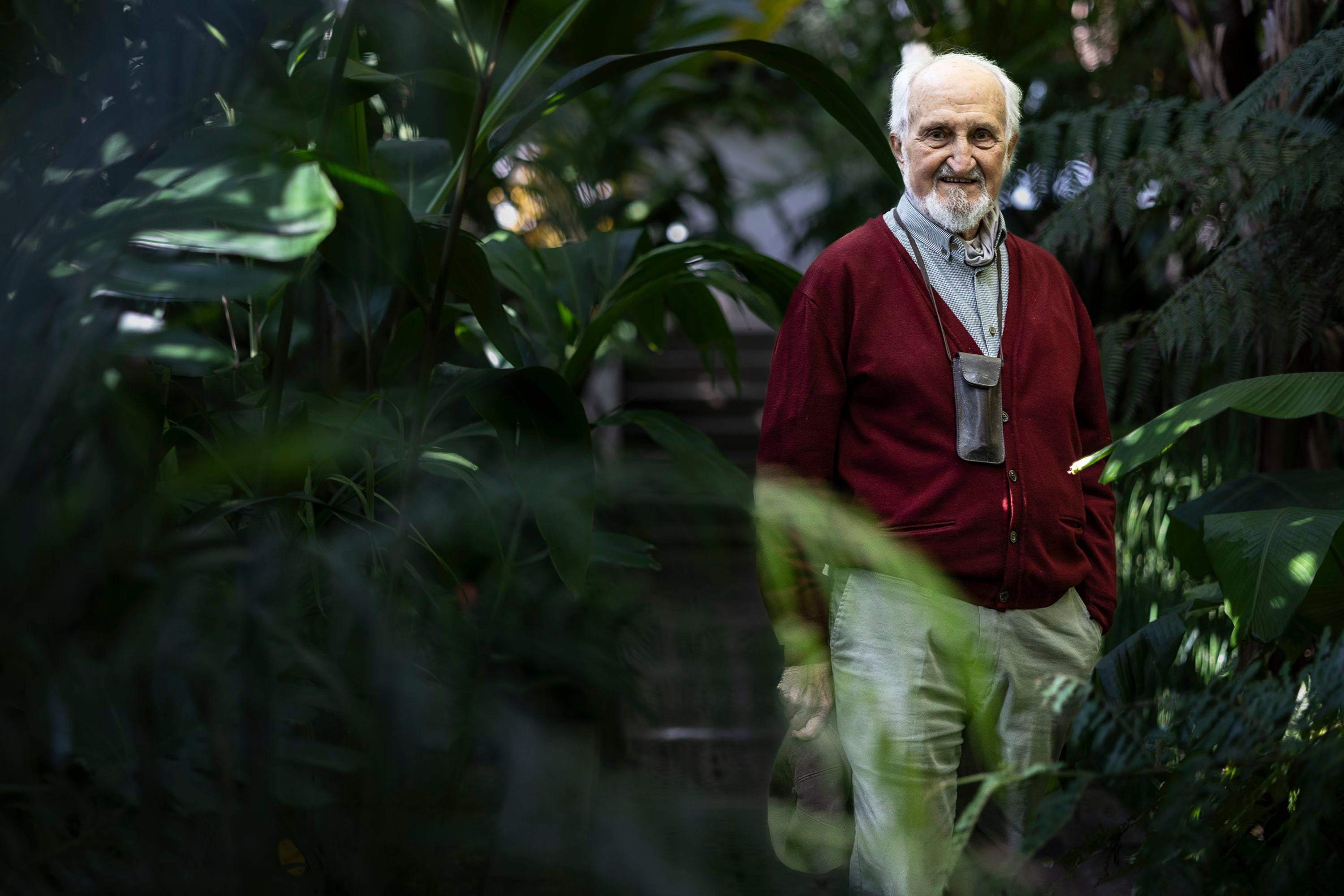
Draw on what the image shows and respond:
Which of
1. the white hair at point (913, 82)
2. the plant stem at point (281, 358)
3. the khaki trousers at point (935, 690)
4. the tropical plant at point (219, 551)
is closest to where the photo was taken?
the tropical plant at point (219, 551)

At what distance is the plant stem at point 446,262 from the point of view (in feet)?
2.33

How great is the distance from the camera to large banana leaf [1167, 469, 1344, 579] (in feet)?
5.26

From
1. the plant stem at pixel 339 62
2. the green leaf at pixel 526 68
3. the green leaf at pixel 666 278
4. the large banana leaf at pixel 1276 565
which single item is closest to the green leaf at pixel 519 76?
the green leaf at pixel 526 68

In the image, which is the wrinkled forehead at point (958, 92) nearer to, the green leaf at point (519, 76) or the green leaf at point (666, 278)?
the green leaf at point (666, 278)

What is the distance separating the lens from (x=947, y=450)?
4.29 feet

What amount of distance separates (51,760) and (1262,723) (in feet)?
2.19

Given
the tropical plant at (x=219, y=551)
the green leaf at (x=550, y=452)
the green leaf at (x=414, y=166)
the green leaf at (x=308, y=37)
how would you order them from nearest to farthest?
the tropical plant at (x=219, y=551) < the green leaf at (x=550, y=452) < the green leaf at (x=308, y=37) < the green leaf at (x=414, y=166)

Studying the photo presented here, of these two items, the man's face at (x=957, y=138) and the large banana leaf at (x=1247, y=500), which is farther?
the large banana leaf at (x=1247, y=500)

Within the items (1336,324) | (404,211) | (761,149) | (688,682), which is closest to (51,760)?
(688,682)

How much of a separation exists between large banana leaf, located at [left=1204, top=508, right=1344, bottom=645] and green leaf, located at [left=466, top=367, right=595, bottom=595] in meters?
0.85

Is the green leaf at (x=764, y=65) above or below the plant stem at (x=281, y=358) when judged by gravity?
above

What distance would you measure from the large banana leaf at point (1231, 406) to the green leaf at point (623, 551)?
532 millimetres

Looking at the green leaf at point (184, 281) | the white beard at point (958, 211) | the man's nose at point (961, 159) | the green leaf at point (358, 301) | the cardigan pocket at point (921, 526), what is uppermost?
the green leaf at point (184, 281)

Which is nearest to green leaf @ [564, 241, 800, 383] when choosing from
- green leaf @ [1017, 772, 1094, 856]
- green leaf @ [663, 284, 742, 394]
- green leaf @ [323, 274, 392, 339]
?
green leaf @ [663, 284, 742, 394]
